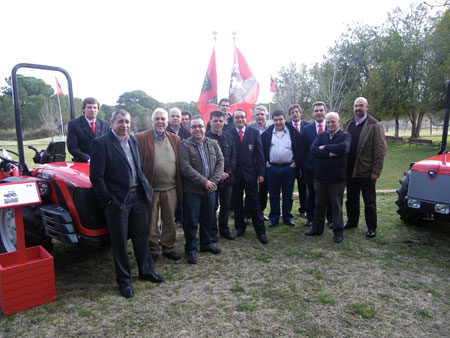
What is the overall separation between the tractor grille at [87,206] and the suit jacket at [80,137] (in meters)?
1.05

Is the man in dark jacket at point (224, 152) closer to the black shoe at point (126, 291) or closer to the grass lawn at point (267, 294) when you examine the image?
the grass lawn at point (267, 294)

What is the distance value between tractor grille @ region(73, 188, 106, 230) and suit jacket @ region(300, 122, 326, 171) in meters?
3.40

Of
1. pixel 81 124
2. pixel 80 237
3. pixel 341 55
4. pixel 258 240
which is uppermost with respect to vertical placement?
pixel 341 55

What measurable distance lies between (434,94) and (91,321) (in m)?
25.4

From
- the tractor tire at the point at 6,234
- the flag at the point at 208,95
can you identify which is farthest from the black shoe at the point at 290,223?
the tractor tire at the point at 6,234

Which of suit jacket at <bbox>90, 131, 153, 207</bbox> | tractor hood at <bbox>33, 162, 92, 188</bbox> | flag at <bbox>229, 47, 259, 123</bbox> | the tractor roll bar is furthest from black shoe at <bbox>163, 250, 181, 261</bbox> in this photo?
flag at <bbox>229, 47, 259, 123</bbox>

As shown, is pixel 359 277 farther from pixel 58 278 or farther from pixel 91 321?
pixel 58 278

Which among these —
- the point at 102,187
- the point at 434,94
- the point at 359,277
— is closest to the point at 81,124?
the point at 102,187

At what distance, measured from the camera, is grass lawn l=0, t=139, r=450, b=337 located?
2686mm

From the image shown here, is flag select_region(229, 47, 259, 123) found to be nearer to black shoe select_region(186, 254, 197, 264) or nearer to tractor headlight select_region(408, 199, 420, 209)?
tractor headlight select_region(408, 199, 420, 209)

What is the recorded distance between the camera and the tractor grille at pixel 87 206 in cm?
323

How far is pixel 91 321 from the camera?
2799 millimetres

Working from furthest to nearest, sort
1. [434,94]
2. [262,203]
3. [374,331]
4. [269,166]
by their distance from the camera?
[434,94]
[262,203]
[269,166]
[374,331]

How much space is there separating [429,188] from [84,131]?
14.5ft
